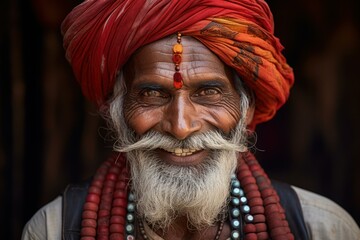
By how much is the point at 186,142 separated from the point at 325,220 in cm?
68

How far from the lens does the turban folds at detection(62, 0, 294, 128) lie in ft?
8.58

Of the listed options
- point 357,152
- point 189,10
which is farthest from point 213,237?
point 357,152

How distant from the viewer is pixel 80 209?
2.87 m

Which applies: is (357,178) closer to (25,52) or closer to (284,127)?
(284,127)

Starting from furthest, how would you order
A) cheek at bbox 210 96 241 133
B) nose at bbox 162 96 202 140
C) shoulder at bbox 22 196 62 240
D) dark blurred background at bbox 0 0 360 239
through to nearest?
1. dark blurred background at bbox 0 0 360 239
2. shoulder at bbox 22 196 62 240
3. cheek at bbox 210 96 241 133
4. nose at bbox 162 96 202 140

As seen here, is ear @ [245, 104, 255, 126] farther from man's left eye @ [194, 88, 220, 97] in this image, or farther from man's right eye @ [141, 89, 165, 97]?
man's right eye @ [141, 89, 165, 97]

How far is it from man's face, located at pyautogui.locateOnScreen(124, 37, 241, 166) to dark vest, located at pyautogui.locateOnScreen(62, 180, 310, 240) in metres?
0.39

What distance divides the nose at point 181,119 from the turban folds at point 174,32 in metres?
0.22

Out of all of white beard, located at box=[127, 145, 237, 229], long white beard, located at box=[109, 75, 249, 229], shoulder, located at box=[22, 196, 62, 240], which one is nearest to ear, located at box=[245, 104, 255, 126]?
long white beard, located at box=[109, 75, 249, 229]

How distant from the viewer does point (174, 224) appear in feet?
9.46

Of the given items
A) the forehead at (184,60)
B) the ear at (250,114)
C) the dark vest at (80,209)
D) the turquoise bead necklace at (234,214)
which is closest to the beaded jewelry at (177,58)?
the forehead at (184,60)

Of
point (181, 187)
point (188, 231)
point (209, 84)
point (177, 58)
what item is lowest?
point (188, 231)

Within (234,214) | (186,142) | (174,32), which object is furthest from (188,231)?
(174,32)

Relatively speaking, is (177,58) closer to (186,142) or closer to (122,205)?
(186,142)
